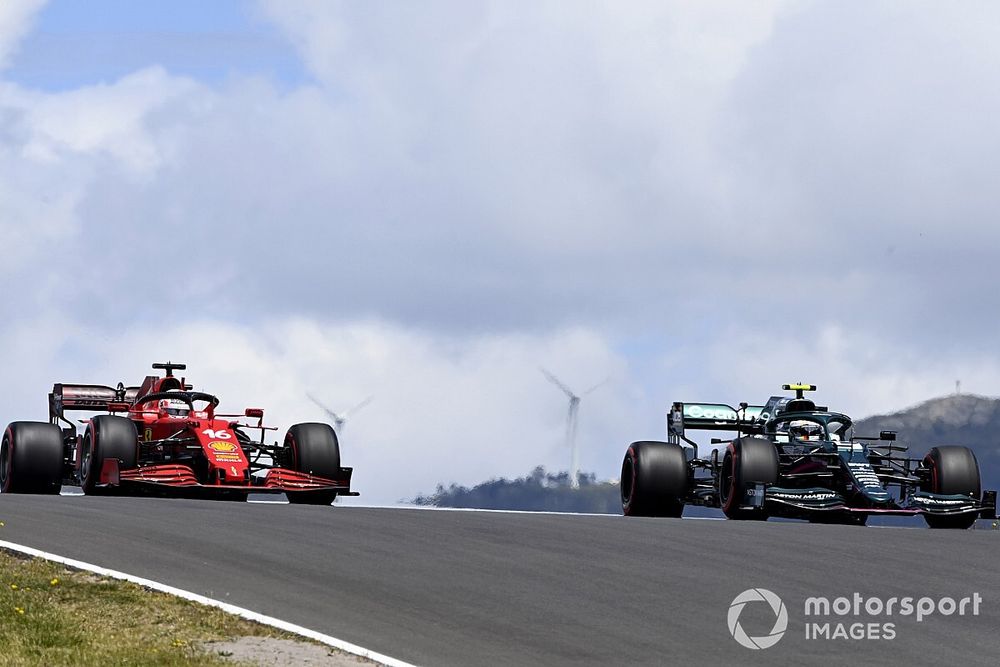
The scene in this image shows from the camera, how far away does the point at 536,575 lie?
15.7m

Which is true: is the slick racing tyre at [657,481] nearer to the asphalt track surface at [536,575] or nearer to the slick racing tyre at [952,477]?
the slick racing tyre at [952,477]

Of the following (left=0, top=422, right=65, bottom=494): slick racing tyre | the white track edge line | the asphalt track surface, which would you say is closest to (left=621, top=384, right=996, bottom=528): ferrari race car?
the asphalt track surface

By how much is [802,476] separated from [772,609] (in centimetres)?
1327

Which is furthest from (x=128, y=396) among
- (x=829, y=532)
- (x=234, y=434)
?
(x=829, y=532)

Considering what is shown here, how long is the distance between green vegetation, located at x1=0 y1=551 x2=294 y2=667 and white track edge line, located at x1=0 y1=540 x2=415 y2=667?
3.7 inches

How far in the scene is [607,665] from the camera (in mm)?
11641

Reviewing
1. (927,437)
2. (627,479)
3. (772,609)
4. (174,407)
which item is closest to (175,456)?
(174,407)

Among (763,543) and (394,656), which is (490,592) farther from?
(763,543)

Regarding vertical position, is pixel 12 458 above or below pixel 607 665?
above

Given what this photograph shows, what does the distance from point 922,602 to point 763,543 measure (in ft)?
15.2

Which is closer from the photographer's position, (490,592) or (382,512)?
(490,592)

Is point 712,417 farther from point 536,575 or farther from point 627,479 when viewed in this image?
point 536,575

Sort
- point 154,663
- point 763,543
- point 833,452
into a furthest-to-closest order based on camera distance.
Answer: point 833,452, point 763,543, point 154,663

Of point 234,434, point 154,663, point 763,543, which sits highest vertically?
point 234,434
